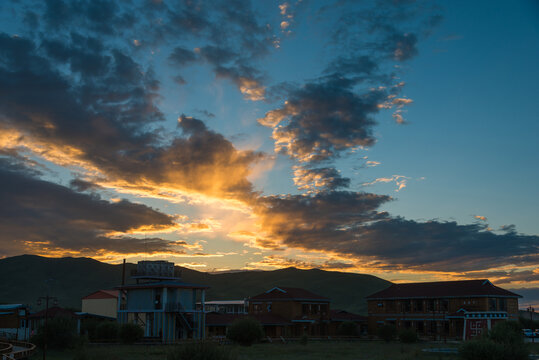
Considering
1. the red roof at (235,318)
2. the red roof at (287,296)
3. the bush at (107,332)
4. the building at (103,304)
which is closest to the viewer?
the bush at (107,332)

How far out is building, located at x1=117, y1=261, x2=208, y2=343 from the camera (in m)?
62.2

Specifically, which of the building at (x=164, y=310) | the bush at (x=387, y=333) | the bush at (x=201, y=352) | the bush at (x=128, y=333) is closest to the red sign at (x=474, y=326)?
the bush at (x=387, y=333)

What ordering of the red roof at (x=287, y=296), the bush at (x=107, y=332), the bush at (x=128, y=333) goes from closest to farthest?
the bush at (x=128, y=333)
the bush at (x=107, y=332)
the red roof at (x=287, y=296)

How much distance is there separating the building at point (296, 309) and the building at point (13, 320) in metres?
34.8

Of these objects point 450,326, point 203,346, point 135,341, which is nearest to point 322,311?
point 450,326

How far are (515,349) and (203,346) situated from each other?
20374 mm

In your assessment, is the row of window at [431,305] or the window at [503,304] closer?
the row of window at [431,305]

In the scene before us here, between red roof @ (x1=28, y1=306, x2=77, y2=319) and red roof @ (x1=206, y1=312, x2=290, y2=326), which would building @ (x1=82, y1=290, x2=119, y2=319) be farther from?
red roof @ (x1=28, y1=306, x2=77, y2=319)

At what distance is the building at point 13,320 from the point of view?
6312 cm

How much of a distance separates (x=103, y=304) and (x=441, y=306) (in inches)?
2261

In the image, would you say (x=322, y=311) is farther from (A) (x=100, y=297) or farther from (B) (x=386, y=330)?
(A) (x=100, y=297)

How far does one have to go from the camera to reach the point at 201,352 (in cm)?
2003

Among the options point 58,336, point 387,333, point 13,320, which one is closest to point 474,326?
point 387,333

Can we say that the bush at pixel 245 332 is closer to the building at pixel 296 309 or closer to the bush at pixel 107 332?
the bush at pixel 107 332
